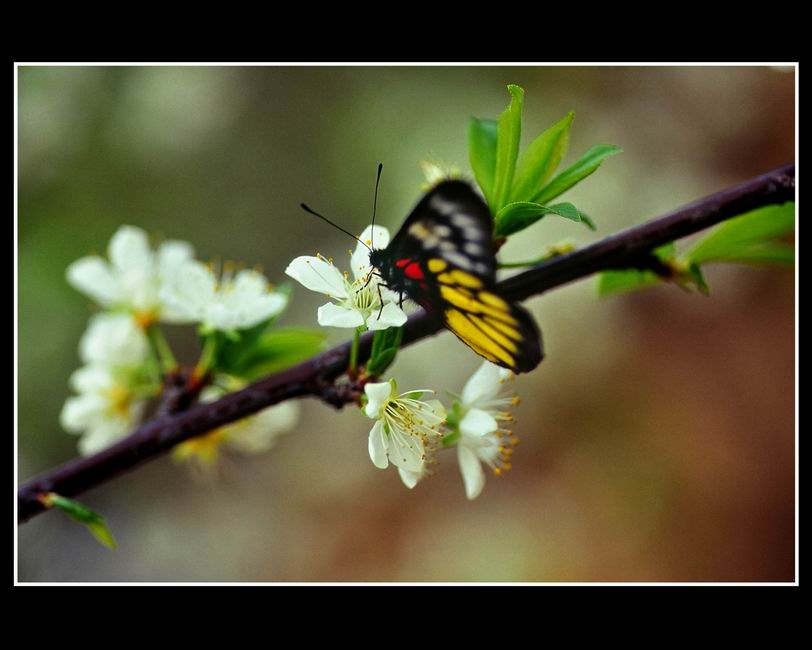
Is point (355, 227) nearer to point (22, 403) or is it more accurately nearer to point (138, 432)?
point (22, 403)

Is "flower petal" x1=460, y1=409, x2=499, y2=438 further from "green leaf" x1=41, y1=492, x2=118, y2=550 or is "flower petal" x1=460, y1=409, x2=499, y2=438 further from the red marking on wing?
"green leaf" x1=41, y1=492, x2=118, y2=550

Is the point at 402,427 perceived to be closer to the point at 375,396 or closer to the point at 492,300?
the point at 375,396

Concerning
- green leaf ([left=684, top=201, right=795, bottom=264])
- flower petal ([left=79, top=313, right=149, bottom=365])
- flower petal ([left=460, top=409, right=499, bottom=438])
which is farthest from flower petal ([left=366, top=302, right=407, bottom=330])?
flower petal ([left=79, top=313, right=149, bottom=365])

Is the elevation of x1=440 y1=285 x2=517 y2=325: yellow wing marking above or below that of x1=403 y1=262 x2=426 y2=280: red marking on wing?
below

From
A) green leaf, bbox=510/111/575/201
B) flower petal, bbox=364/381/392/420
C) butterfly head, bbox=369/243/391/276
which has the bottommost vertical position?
flower petal, bbox=364/381/392/420

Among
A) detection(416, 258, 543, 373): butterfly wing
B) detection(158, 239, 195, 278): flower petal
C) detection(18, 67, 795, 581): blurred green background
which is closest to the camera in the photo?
detection(416, 258, 543, 373): butterfly wing

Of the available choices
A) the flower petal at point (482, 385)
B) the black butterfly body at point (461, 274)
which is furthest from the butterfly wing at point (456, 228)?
the flower petal at point (482, 385)
